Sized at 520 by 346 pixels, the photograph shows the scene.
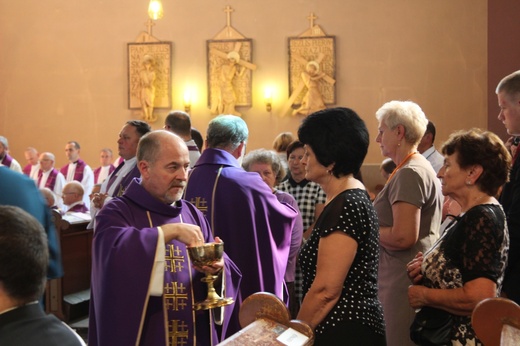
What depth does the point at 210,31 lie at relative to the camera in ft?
43.3

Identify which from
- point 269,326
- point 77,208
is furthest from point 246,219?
point 77,208

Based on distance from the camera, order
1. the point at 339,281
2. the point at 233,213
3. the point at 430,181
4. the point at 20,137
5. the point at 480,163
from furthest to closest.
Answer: the point at 20,137 → the point at 233,213 → the point at 430,181 → the point at 480,163 → the point at 339,281

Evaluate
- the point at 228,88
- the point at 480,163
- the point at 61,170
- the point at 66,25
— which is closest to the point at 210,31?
the point at 228,88

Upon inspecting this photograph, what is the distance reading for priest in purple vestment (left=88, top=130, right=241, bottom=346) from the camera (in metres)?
2.88

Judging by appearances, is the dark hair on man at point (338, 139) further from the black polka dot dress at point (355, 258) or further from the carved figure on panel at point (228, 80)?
the carved figure on panel at point (228, 80)

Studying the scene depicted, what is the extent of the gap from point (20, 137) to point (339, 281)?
1264 centimetres

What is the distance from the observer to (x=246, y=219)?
4.11m

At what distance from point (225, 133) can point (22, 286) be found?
2625 mm

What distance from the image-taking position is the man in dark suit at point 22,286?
67.7 inches

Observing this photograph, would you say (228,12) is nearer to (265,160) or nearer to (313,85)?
(313,85)

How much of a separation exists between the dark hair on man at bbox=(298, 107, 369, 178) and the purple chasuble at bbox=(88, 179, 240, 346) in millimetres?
741

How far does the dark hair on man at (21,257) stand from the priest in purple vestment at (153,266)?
110 centimetres

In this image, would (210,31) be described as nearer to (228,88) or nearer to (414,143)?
(228,88)

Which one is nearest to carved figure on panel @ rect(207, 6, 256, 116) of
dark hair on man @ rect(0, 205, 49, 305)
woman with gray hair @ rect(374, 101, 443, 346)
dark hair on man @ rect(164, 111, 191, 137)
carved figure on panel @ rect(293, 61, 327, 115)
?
carved figure on panel @ rect(293, 61, 327, 115)
